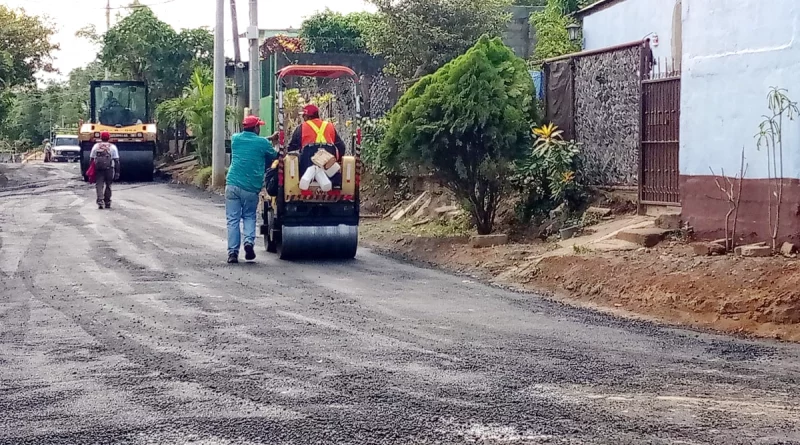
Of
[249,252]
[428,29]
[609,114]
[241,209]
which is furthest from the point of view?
[428,29]

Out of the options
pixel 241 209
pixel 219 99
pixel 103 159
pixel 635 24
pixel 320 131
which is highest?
pixel 635 24

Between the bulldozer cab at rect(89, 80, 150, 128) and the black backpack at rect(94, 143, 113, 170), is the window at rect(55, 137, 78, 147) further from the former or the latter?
the black backpack at rect(94, 143, 113, 170)

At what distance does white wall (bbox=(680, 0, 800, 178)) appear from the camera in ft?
33.9

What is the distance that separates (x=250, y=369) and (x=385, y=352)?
105cm

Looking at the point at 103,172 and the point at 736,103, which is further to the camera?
the point at 103,172

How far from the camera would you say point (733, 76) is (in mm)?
11242

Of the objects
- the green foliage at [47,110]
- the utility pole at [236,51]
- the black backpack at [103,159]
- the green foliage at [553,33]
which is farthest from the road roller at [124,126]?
the green foliage at [47,110]

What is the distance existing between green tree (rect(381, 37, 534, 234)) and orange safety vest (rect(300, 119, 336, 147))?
1.15m

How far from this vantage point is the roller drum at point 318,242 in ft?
42.8

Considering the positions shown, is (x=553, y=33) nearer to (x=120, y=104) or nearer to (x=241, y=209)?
(x=120, y=104)

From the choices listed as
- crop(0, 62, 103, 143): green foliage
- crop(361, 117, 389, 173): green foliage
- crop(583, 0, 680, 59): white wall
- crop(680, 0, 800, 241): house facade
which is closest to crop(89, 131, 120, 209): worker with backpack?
crop(361, 117, 389, 173): green foliage

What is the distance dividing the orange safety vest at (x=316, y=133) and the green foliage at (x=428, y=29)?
1462 centimetres

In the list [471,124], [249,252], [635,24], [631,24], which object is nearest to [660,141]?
[471,124]

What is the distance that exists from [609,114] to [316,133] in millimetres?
4152
